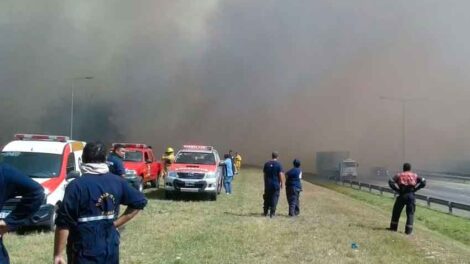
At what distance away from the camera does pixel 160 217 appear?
12805 mm

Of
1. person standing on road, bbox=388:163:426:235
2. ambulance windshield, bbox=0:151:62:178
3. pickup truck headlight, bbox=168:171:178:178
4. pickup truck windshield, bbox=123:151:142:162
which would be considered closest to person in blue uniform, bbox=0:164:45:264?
ambulance windshield, bbox=0:151:62:178

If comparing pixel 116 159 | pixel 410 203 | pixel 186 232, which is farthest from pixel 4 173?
pixel 410 203

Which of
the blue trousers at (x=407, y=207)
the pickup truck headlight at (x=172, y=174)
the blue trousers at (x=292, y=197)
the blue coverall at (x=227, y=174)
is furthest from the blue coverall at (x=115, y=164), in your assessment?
the blue coverall at (x=227, y=174)

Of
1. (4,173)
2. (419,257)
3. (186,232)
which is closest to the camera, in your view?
(4,173)

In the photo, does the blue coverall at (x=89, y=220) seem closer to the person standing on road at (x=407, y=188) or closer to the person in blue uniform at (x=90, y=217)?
the person in blue uniform at (x=90, y=217)

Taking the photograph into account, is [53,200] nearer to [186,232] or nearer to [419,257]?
[186,232]

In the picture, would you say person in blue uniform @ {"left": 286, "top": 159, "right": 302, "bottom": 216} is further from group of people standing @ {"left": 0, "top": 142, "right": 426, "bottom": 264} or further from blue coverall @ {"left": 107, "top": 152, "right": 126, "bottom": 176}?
group of people standing @ {"left": 0, "top": 142, "right": 426, "bottom": 264}

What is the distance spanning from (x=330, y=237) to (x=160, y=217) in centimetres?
395

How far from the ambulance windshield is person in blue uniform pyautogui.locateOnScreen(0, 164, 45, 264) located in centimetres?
774

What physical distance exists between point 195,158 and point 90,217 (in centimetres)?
1485

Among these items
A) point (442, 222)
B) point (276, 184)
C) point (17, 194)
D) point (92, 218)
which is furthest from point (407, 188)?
point (17, 194)

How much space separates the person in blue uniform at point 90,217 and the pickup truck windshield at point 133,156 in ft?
54.6

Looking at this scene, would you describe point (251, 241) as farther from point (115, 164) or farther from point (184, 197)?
point (184, 197)

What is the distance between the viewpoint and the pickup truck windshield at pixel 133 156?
2069cm
